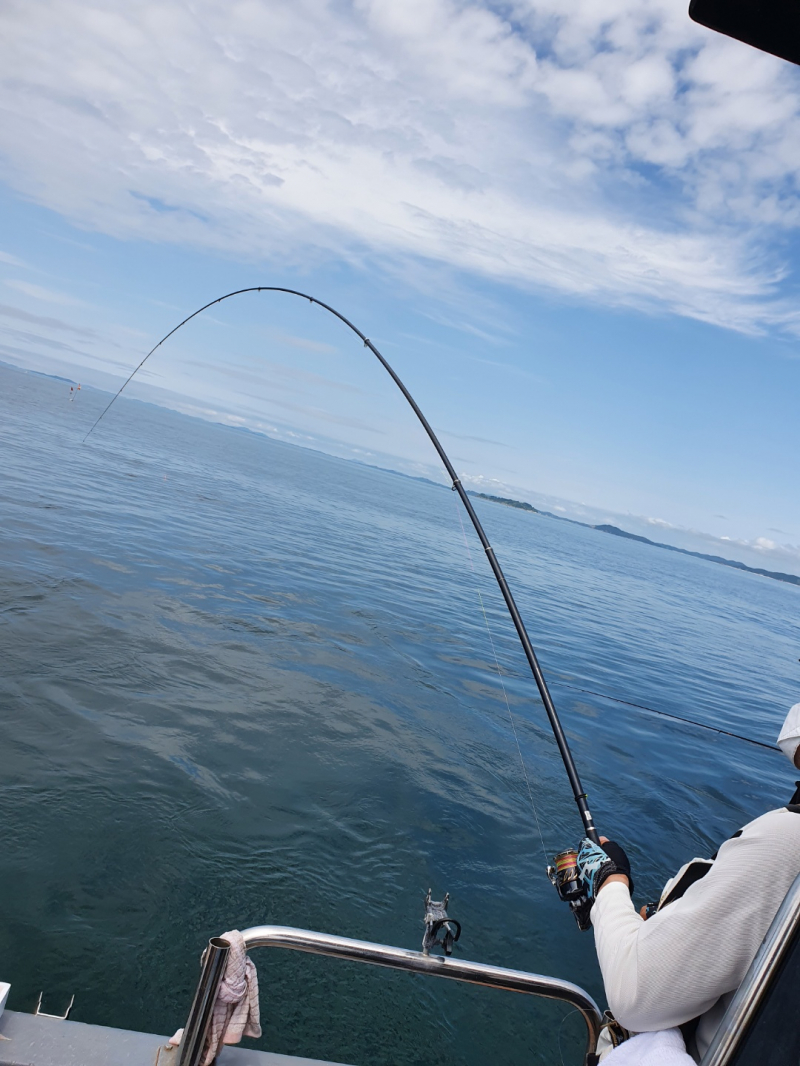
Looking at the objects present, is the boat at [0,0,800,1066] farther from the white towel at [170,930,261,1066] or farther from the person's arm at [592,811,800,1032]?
the person's arm at [592,811,800,1032]

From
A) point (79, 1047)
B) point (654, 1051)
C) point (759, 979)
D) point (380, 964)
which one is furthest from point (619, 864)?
point (79, 1047)

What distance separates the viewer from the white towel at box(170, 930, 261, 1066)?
2516 mm

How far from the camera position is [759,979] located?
134cm

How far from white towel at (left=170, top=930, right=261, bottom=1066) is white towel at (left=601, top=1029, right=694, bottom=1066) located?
4.48 feet

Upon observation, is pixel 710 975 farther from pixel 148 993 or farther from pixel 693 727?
pixel 693 727

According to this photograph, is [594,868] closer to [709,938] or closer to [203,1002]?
[709,938]

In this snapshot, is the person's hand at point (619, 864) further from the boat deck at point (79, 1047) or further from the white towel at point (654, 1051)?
the boat deck at point (79, 1047)

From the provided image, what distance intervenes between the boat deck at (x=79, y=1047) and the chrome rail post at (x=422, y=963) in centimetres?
68

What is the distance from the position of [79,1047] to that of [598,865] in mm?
2169

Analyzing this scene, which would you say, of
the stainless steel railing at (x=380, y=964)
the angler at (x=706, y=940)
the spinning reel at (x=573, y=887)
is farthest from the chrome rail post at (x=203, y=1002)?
the angler at (x=706, y=940)

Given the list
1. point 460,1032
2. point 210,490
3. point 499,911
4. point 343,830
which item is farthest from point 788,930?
point 210,490

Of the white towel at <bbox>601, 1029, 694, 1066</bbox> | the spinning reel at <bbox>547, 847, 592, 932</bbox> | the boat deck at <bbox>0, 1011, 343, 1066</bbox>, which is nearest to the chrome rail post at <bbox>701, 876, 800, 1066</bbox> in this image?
the white towel at <bbox>601, 1029, 694, 1066</bbox>

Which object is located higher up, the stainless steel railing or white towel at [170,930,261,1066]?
the stainless steel railing

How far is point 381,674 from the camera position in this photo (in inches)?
441
